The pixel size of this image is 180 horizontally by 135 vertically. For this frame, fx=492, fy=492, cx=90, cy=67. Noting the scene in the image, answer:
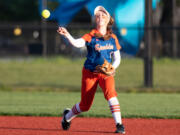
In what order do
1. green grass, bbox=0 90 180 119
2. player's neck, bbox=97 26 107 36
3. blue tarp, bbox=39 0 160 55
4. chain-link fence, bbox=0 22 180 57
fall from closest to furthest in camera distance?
1. player's neck, bbox=97 26 107 36
2. green grass, bbox=0 90 180 119
3. blue tarp, bbox=39 0 160 55
4. chain-link fence, bbox=0 22 180 57

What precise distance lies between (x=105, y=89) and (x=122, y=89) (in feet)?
27.2

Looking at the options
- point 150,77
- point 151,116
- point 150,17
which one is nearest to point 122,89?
point 150,77

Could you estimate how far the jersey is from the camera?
24.9ft

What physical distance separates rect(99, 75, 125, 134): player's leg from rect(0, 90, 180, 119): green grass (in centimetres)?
243

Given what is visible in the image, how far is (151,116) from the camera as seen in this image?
9.95 metres

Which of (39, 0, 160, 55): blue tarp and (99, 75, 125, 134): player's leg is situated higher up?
(39, 0, 160, 55): blue tarp

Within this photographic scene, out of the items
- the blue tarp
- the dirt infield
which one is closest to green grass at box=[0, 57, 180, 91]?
the blue tarp

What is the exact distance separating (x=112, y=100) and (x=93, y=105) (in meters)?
4.43

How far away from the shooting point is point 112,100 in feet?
24.8

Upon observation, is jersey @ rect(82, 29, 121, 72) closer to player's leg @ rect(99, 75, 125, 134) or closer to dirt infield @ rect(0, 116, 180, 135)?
player's leg @ rect(99, 75, 125, 134)

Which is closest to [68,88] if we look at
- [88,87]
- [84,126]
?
[84,126]

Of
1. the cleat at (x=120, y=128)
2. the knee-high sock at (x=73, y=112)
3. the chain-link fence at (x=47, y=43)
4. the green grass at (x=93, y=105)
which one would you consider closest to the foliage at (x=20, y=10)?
the chain-link fence at (x=47, y=43)

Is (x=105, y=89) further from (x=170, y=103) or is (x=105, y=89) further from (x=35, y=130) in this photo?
(x=170, y=103)

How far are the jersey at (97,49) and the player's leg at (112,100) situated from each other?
26 cm
